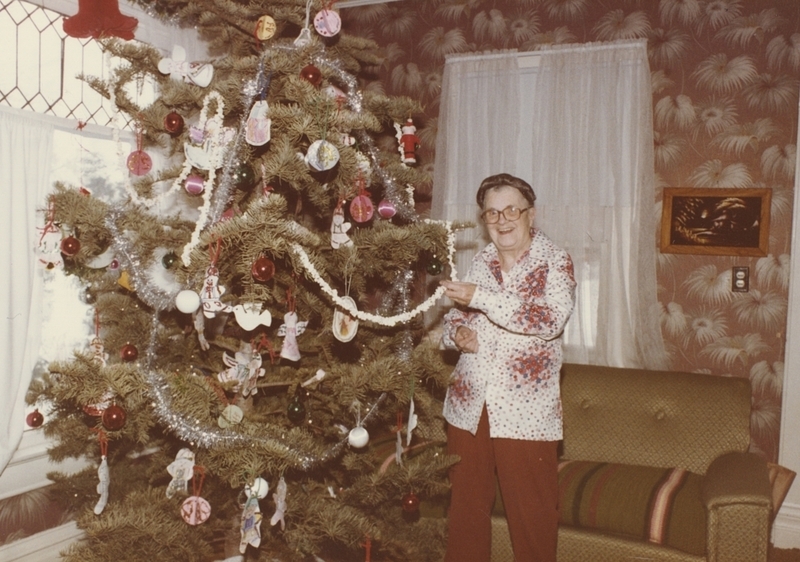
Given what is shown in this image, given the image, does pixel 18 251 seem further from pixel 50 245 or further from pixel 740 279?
pixel 740 279

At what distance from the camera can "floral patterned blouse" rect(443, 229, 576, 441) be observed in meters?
1.97

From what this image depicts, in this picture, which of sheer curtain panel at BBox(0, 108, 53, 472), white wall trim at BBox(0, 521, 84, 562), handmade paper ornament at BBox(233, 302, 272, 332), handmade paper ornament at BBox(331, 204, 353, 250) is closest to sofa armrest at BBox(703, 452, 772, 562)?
handmade paper ornament at BBox(331, 204, 353, 250)

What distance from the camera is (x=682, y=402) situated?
2.79 m

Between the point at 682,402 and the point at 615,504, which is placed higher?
the point at 682,402

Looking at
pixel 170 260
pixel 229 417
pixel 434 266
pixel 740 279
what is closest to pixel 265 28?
pixel 170 260

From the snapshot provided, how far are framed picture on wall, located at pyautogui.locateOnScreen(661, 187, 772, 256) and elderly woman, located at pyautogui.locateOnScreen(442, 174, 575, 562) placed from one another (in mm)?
1392

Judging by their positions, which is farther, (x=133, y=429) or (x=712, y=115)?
(x=712, y=115)

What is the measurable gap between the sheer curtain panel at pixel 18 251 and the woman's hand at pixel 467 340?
155 centimetres

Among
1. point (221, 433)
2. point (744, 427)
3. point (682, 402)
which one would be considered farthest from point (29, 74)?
point (744, 427)

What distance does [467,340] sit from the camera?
2.09 meters

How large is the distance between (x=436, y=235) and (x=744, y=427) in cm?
165

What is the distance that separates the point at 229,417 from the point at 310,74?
3.21 ft

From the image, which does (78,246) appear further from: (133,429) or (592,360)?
(592,360)

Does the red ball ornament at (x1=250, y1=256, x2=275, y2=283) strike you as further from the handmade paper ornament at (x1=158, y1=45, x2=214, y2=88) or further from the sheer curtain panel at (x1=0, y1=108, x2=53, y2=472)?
the sheer curtain panel at (x1=0, y1=108, x2=53, y2=472)
